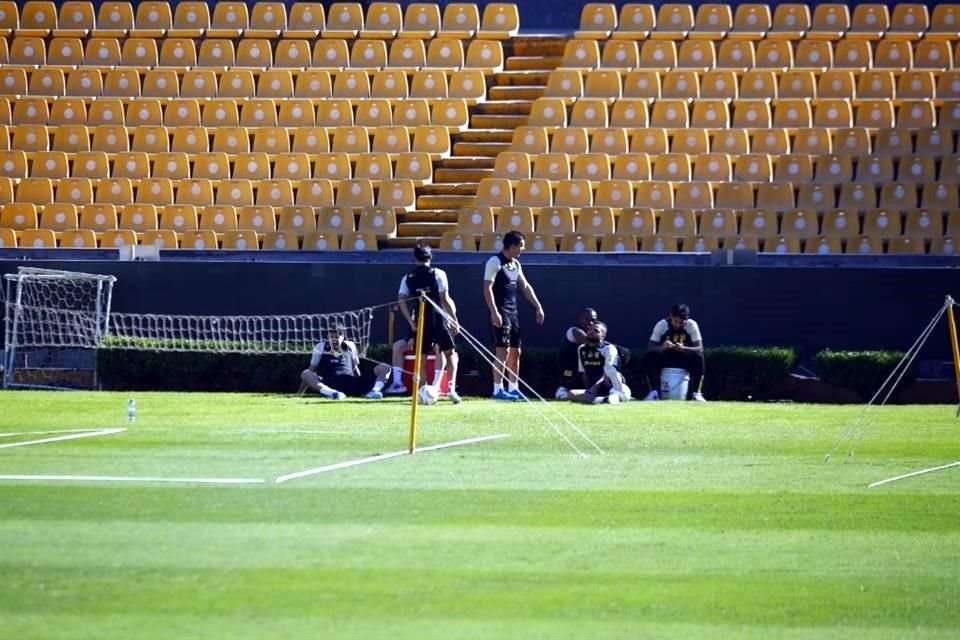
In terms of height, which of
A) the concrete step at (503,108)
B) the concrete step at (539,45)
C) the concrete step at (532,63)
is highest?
the concrete step at (539,45)

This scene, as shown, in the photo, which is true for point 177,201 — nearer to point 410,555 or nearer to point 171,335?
point 171,335

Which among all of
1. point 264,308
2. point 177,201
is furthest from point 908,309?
point 177,201

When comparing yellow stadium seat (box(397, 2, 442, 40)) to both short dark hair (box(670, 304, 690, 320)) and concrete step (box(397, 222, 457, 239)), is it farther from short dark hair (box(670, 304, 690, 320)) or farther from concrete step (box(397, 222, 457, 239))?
short dark hair (box(670, 304, 690, 320))

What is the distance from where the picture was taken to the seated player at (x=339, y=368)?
2156cm

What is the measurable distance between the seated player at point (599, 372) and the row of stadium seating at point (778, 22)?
417 inches

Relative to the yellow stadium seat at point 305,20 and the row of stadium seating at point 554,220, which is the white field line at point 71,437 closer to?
the row of stadium seating at point 554,220

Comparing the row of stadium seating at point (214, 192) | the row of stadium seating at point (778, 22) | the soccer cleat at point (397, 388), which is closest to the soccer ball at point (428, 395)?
the soccer cleat at point (397, 388)

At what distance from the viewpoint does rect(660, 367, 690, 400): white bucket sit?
71.5 ft

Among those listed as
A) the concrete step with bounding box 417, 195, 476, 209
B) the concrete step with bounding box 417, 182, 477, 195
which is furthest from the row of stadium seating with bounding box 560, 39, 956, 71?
the concrete step with bounding box 417, 195, 476, 209

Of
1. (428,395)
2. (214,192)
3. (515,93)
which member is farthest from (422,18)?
(428,395)

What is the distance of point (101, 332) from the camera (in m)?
24.8

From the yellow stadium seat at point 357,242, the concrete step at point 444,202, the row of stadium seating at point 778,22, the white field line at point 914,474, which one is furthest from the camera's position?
the row of stadium seating at point 778,22

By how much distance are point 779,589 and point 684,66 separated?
21541mm

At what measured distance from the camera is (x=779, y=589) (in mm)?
8812
